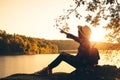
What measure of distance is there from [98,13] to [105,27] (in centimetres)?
173

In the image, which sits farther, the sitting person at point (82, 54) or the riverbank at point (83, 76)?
the sitting person at point (82, 54)

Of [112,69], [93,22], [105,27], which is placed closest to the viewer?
[112,69]

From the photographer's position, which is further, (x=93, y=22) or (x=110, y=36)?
(x=110, y=36)

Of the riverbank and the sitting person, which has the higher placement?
the sitting person

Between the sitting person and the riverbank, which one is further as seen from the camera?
the sitting person

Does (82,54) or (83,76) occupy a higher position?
(82,54)

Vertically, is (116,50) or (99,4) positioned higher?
(99,4)

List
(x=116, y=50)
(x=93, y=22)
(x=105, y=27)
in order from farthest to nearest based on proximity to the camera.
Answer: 1. (x=116, y=50)
2. (x=105, y=27)
3. (x=93, y=22)

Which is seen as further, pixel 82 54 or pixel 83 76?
pixel 82 54

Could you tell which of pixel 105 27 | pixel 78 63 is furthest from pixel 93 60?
pixel 105 27

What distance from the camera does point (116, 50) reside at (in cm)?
1994

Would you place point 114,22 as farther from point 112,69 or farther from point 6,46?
point 6,46

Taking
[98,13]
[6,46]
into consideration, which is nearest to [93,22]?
[98,13]

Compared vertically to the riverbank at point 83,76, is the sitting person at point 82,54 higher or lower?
higher
